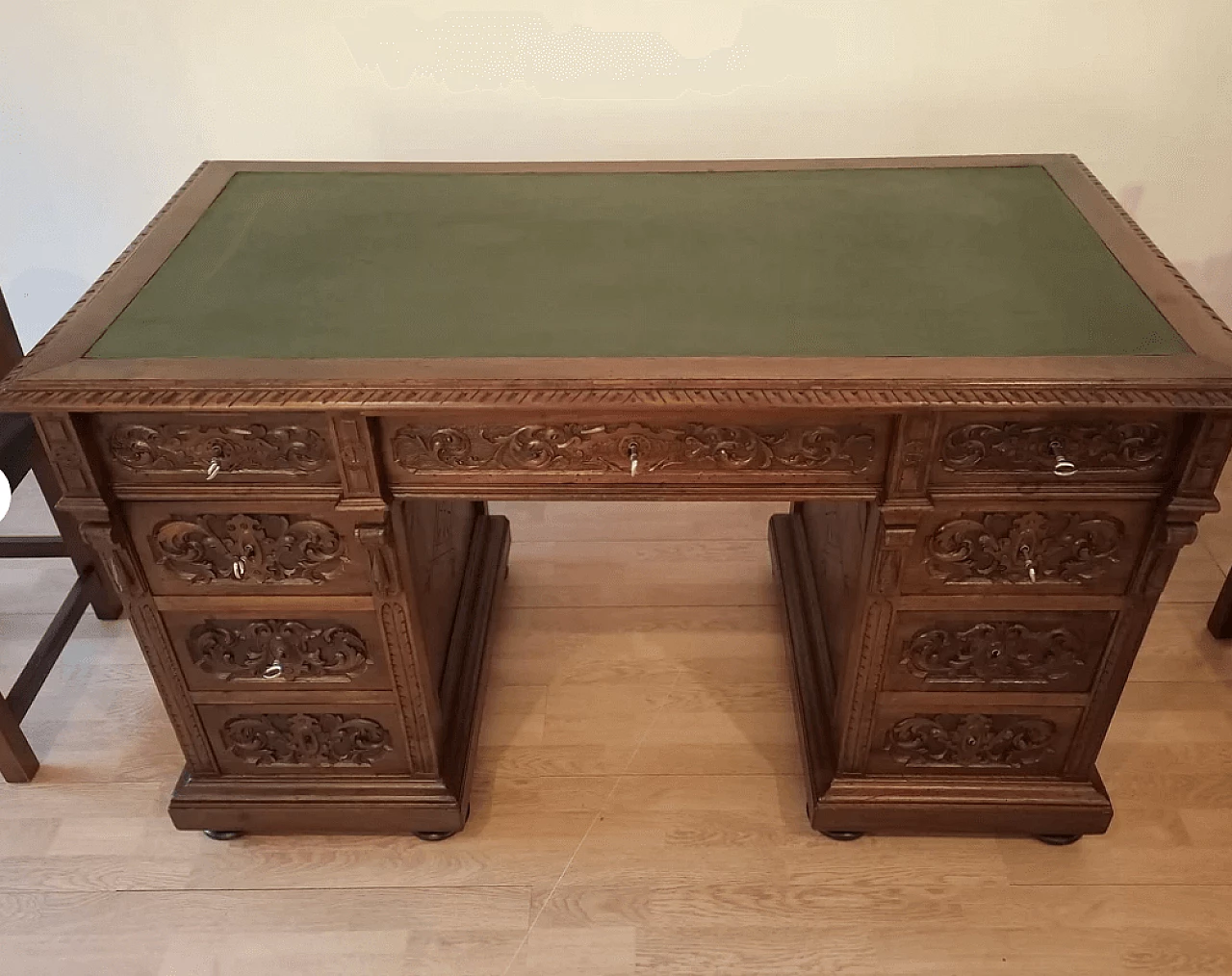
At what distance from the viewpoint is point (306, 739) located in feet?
4.96

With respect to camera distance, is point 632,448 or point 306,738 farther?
point 306,738

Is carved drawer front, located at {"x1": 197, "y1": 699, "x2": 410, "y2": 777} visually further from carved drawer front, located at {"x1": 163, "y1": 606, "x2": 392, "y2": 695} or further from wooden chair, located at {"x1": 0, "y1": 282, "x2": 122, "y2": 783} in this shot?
wooden chair, located at {"x1": 0, "y1": 282, "x2": 122, "y2": 783}

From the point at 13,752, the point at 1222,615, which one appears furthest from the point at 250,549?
the point at 1222,615

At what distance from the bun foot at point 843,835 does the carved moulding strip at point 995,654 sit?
1.01ft

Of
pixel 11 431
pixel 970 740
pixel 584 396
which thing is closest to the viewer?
pixel 584 396

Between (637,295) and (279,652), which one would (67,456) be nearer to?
(279,652)

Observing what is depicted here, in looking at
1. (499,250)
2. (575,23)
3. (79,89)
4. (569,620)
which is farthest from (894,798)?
(79,89)

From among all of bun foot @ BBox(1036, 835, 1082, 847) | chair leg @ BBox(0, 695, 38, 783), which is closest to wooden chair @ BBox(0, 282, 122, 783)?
chair leg @ BBox(0, 695, 38, 783)

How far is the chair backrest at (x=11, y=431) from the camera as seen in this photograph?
1.60 meters

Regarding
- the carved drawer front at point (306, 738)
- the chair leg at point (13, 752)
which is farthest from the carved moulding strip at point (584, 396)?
the chair leg at point (13, 752)

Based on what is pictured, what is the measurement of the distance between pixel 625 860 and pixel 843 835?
0.34 meters

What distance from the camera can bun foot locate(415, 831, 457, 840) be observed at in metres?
1.58

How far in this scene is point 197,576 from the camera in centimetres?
132

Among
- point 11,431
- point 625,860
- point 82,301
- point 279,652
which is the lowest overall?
point 625,860
